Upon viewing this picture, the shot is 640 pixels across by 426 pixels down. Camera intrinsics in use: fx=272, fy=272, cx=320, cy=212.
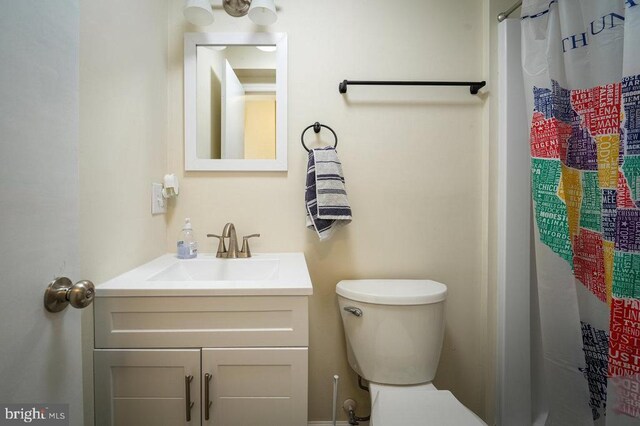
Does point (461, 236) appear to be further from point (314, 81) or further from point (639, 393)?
point (314, 81)

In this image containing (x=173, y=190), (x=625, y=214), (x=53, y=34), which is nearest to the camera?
(x=53, y=34)

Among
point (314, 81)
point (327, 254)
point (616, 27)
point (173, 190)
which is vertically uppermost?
point (314, 81)

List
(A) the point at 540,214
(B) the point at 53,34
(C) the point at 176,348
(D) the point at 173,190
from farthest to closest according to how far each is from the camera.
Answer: (D) the point at 173,190
(A) the point at 540,214
(C) the point at 176,348
(B) the point at 53,34

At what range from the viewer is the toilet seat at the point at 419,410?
2.66ft

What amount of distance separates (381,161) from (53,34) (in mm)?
1128

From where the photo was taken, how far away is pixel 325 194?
117cm

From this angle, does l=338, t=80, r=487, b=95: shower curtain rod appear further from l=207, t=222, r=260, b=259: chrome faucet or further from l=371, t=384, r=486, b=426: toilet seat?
l=371, t=384, r=486, b=426: toilet seat

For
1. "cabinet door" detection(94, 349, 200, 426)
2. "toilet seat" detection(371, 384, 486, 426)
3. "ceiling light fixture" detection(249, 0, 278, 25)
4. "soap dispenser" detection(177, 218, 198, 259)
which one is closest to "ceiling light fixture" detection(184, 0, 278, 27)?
"ceiling light fixture" detection(249, 0, 278, 25)

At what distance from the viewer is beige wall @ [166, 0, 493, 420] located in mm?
1280

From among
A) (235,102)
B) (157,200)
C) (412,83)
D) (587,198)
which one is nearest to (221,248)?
(157,200)

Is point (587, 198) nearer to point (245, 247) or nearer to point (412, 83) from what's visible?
point (412, 83)

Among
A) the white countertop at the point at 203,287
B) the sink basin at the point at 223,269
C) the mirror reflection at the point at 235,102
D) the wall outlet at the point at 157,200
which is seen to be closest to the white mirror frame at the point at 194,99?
the mirror reflection at the point at 235,102

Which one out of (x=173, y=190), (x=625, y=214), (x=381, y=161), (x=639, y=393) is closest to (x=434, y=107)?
(x=381, y=161)

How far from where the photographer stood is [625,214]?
66 cm
